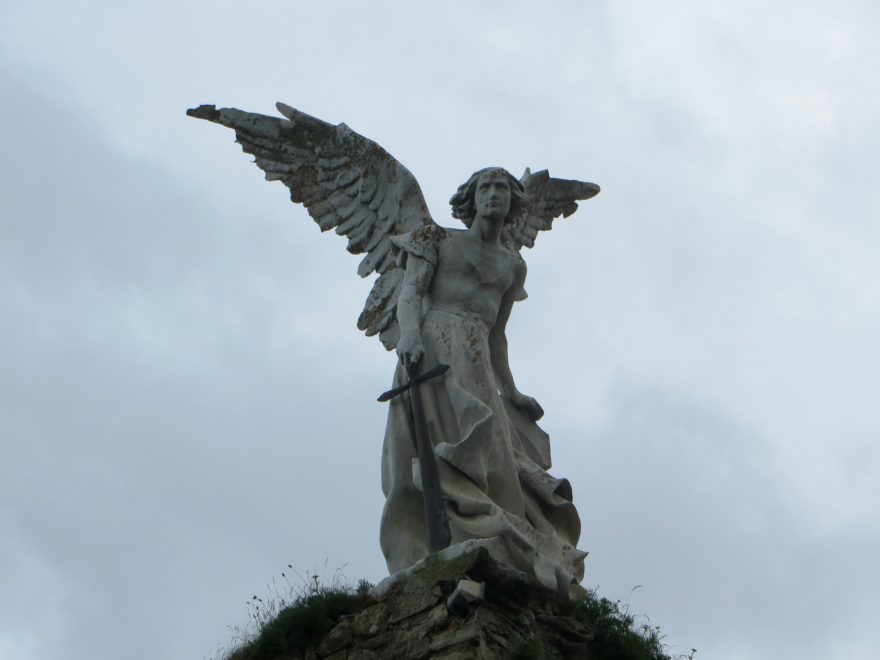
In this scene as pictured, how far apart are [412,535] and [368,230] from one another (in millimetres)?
2518

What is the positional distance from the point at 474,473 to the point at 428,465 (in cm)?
29

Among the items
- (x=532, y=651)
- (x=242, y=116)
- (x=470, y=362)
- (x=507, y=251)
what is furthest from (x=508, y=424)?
(x=242, y=116)

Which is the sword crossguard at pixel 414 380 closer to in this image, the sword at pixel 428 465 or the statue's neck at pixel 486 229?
the sword at pixel 428 465

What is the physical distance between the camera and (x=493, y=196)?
38.9 ft

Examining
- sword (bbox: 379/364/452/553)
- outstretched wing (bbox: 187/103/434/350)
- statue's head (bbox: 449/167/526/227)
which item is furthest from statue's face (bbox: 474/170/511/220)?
sword (bbox: 379/364/452/553)

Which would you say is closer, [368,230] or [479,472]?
[479,472]

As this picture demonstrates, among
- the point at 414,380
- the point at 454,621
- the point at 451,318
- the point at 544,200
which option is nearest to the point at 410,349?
the point at 414,380

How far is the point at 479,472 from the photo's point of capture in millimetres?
10922

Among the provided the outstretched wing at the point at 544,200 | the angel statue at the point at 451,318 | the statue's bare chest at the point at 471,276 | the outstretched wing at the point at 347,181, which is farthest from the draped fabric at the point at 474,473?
the outstretched wing at the point at 544,200

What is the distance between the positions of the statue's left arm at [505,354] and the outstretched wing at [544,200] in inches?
25.2

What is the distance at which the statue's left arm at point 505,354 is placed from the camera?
11883 mm

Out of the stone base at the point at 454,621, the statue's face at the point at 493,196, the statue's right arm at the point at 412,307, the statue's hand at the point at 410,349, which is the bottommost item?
the stone base at the point at 454,621

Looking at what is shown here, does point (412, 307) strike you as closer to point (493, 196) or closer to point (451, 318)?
point (451, 318)

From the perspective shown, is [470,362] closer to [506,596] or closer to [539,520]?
[539,520]
